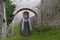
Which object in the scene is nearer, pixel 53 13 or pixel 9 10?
pixel 53 13

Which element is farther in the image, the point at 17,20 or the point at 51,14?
the point at 17,20

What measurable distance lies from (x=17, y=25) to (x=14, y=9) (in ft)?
5.13

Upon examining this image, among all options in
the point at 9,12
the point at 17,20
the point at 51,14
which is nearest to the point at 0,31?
the point at 51,14

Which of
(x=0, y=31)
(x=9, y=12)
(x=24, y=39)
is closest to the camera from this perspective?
(x=0, y=31)

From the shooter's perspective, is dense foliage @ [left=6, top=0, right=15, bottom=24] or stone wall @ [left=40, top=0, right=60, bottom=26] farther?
dense foliage @ [left=6, top=0, right=15, bottom=24]

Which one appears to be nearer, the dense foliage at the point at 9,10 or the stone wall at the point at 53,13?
the stone wall at the point at 53,13

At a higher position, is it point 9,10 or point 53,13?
point 9,10

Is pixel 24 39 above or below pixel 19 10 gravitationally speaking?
below

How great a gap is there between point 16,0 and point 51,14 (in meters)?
7.74

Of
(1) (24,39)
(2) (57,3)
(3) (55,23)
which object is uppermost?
(2) (57,3)

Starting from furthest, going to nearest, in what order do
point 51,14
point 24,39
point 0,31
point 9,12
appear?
point 9,12, point 51,14, point 24,39, point 0,31

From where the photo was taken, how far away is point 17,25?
21641 millimetres

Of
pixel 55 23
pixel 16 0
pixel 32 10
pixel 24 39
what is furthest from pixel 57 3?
pixel 16 0

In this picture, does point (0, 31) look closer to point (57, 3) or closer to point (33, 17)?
point (57, 3)
